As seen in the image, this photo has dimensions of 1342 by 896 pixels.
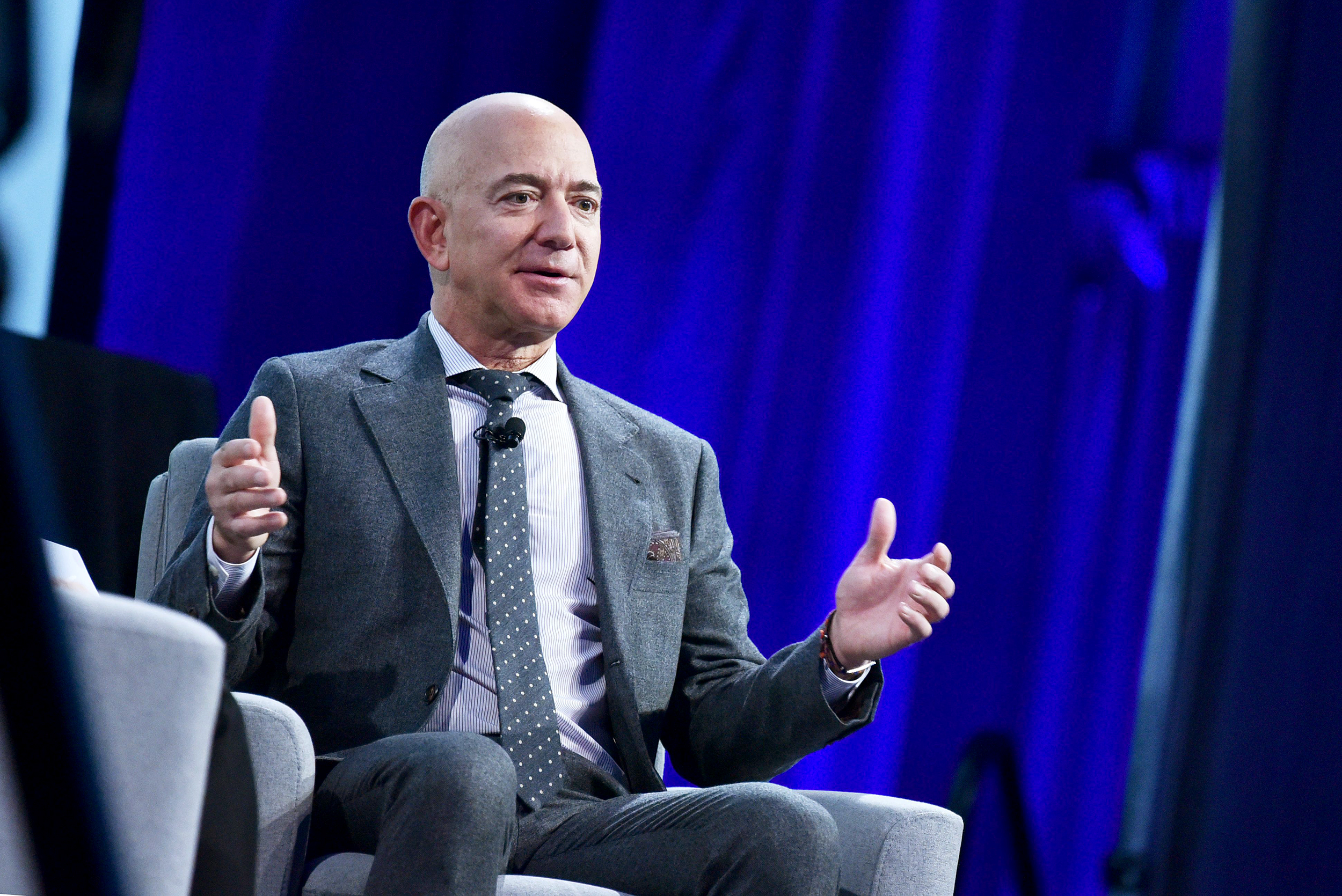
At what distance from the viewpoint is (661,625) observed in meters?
1.53

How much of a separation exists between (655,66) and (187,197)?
0.99 m

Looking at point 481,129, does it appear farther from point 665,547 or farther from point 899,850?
point 899,850

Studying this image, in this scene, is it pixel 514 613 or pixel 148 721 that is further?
pixel 514 613

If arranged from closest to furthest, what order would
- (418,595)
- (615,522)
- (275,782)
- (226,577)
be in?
(275,782), (226,577), (418,595), (615,522)

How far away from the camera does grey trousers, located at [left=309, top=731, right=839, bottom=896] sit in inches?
41.5

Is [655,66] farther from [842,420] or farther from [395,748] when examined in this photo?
[395,748]

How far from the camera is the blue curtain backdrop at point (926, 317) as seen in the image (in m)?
2.67

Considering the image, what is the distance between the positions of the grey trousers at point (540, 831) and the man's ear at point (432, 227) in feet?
2.28

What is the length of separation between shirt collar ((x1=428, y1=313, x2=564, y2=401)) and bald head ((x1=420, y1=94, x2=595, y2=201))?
0.18m

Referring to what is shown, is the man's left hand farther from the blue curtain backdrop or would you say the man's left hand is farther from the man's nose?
the blue curtain backdrop

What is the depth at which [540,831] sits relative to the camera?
129 cm

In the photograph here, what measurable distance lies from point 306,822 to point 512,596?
0.34 metres

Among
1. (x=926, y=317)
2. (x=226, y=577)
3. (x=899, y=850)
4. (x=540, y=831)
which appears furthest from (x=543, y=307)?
(x=926, y=317)

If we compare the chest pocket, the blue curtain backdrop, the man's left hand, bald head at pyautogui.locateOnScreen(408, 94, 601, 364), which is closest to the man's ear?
bald head at pyautogui.locateOnScreen(408, 94, 601, 364)
